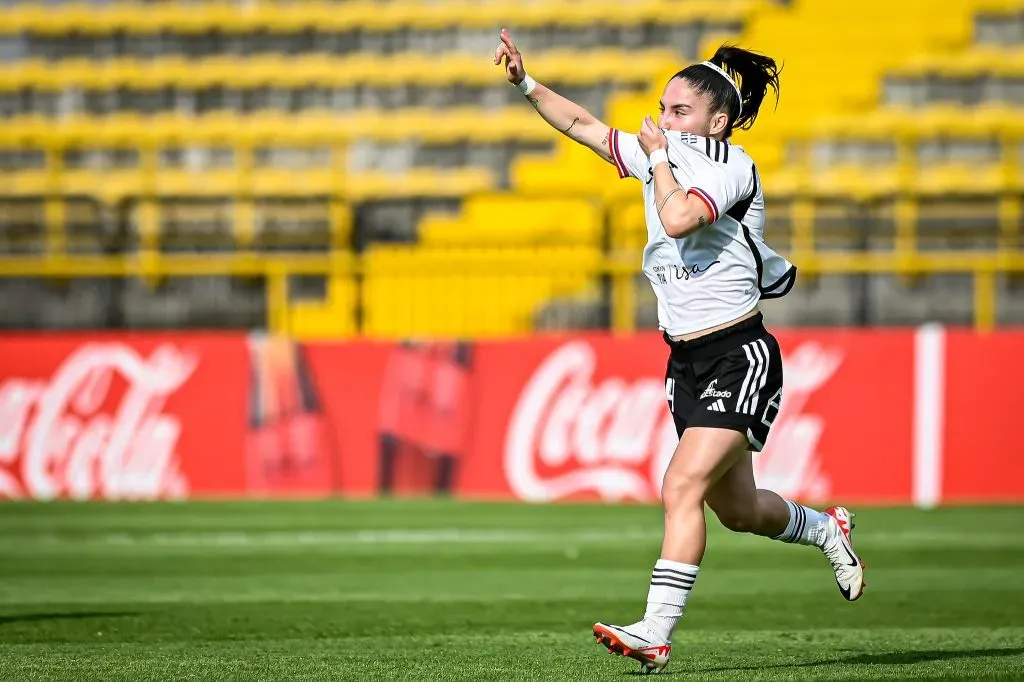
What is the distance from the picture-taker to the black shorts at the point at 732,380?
5.21 m

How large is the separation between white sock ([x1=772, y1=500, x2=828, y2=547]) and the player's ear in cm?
132

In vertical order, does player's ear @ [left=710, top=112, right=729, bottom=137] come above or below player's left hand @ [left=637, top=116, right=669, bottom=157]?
above

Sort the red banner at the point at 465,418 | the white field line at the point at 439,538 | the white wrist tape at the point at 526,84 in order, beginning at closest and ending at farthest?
1. the white wrist tape at the point at 526,84
2. the white field line at the point at 439,538
3. the red banner at the point at 465,418

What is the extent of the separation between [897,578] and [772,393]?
3.27 m

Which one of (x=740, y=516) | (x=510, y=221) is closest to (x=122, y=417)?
(x=510, y=221)

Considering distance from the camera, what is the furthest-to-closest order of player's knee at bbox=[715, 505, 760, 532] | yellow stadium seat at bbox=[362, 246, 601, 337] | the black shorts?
yellow stadium seat at bbox=[362, 246, 601, 337], player's knee at bbox=[715, 505, 760, 532], the black shorts

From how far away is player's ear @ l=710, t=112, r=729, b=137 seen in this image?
210 inches

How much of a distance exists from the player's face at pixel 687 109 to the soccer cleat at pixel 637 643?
5.30 ft

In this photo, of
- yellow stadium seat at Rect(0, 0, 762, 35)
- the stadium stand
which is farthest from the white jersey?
yellow stadium seat at Rect(0, 0, 762, 35)

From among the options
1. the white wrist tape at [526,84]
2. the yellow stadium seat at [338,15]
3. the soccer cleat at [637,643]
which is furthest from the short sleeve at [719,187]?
the yellow stadium seat at [338,15]

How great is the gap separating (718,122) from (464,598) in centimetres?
294

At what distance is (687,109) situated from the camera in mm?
5316

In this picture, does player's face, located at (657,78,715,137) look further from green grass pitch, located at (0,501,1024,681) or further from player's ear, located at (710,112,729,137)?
green grass pitch, located at (0,501,1024,681)

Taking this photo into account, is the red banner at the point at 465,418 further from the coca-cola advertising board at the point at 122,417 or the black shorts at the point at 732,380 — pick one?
the black shorts at the point at 732,380
